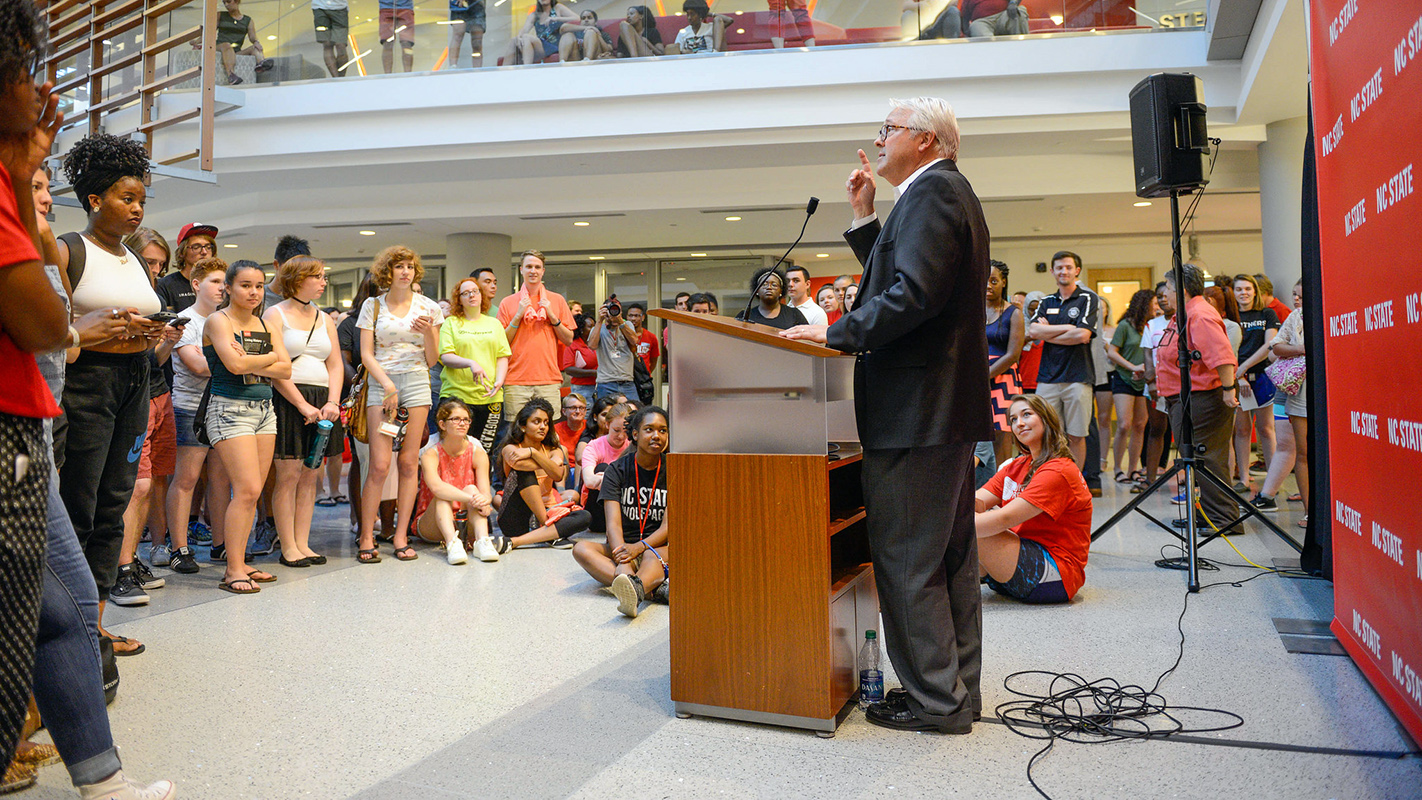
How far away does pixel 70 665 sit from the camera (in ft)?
5.31

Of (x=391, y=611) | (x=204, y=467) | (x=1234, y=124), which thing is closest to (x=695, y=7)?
(x=1234, y=124)

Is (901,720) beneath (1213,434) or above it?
beneath

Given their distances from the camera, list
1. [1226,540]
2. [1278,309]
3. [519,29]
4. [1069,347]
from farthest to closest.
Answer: [519,29], [1278,309], [1069,347], [1226,540]

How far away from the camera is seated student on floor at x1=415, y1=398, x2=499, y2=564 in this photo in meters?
4.74

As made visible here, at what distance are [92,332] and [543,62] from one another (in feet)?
21.9

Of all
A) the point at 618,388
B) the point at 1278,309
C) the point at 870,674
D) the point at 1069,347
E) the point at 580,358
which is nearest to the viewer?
the point at 870,674

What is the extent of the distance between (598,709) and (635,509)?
1.80 meters

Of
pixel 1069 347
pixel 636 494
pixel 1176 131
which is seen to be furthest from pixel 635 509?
pixel 1069 347

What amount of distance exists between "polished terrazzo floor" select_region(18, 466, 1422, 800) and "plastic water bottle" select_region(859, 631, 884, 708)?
0.11 metres

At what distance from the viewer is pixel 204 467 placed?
483 cm

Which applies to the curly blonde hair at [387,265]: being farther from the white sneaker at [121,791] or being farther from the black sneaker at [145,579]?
the white sneaker at [121,791]

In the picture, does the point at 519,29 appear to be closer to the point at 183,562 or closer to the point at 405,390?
the point at 405,390

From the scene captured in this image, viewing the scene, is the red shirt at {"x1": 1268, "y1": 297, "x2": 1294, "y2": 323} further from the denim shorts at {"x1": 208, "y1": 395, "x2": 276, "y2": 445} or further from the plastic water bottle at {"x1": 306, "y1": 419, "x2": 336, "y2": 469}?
the denim shorts at {"x1": 208, "y1": 395, "x2": 276, "y2": 445}

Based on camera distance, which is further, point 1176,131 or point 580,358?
point 580,358
